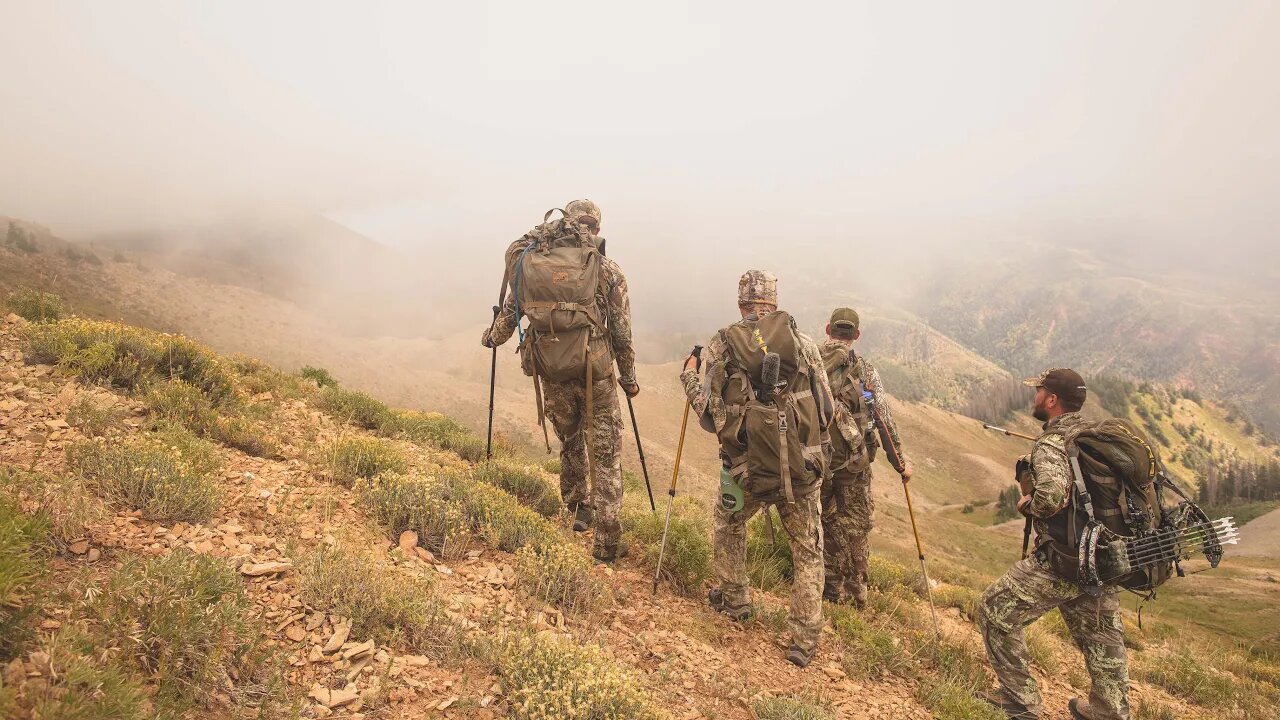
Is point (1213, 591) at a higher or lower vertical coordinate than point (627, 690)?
lower

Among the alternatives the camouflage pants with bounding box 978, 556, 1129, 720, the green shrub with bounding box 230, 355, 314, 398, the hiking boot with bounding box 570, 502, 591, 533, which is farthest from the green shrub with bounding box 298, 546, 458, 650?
the green shrub with bounding box 230, 355, 314, 398

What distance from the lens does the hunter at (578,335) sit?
5559 mm

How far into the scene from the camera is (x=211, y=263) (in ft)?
277

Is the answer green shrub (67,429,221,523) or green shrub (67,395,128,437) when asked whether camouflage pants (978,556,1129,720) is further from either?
green shrub (67,395,128,437)

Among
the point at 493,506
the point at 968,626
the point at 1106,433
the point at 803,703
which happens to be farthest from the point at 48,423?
the point at 968,626

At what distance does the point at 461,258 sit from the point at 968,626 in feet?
575

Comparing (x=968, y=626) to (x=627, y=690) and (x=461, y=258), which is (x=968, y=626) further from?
(x=461, y=258)

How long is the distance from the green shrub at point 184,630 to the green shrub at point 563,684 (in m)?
1.37

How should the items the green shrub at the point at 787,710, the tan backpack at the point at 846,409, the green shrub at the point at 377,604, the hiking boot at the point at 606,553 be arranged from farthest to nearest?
the tan backpack at the point at 846,409 → the hiking boot at the point at 606,553 → the green shrub at the point at 787,710 → the green shrub at the point at 377,604

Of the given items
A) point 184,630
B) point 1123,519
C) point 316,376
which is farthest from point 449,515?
point 316,376

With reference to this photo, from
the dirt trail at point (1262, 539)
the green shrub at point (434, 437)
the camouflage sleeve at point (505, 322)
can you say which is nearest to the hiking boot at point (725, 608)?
the camouflage sleeve at point (505, 322)

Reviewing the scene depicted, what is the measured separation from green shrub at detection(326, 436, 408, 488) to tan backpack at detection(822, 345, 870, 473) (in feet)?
16.8

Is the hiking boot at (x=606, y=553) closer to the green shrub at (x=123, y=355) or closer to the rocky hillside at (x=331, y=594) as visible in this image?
the rocky hillside at (x=331, y=594)

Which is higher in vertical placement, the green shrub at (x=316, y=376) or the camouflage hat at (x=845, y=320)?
the camouflage hat at (x=845, y=320)
